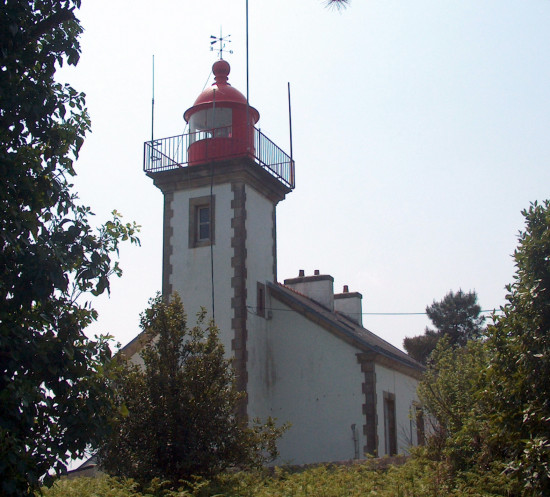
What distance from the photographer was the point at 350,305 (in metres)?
28.0

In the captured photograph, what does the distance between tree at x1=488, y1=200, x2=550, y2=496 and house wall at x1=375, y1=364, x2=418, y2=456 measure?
32.9ft

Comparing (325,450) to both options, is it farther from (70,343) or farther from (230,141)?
(70,343)

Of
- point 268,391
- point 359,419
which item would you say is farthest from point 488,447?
point 268,391

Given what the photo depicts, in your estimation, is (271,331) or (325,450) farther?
(271,331)

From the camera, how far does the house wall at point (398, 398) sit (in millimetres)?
19797

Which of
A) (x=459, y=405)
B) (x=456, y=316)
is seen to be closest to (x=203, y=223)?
(x=459, y=405)

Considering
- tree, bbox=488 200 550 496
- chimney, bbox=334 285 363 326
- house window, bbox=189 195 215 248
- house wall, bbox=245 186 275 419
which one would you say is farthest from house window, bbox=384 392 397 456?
tree, bbox=488 200 550 496

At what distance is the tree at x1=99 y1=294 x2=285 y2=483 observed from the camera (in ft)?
37.7

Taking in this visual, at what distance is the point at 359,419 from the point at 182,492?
10000 mm

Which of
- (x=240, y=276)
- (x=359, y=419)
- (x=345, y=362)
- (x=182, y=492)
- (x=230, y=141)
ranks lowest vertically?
(x=182, y=492)

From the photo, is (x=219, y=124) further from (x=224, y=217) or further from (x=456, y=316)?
(x=456, y=316)

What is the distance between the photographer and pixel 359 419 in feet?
62.7

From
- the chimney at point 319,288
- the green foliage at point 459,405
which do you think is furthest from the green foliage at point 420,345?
the green foliage at point 459,405

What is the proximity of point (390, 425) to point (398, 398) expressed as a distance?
2.76ft
